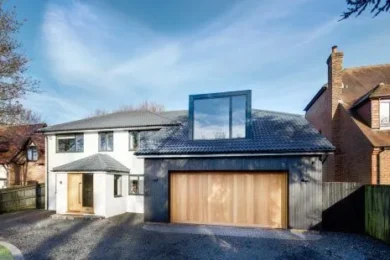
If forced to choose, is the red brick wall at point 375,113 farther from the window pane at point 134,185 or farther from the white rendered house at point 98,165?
the window pane at point 134,185

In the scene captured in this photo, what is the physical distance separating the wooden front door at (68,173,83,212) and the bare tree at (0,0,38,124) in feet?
13.5

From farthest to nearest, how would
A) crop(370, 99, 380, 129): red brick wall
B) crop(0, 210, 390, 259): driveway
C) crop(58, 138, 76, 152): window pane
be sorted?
1. crop(58, 138, 76, 152): window pane
2. crop(370, 99, 380, 129): red brick wall
3. crop(0, 210, 390, 259): driveway

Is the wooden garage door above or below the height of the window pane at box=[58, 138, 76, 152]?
below

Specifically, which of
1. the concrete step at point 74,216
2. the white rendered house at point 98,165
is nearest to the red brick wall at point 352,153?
the white rendered house at point 98,165

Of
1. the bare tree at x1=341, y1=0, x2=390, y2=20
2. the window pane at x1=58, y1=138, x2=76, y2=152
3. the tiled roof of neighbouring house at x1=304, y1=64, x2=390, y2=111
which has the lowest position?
the window pane at x1=58, y1=138, x2=76, y2=152

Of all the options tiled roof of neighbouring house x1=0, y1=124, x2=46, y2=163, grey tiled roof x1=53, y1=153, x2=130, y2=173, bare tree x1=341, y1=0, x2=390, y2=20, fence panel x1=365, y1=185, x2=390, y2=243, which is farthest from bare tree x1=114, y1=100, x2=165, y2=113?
bare tree x1=341, y1=0, x2=390, y2=20

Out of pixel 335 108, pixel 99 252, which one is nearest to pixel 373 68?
pixel 335 108

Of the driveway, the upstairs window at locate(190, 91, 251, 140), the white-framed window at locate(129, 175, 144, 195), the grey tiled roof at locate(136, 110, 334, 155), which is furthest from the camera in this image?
the white-framed window at locate(129, 175, 144, 195)

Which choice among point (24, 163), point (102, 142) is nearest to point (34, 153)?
point (24, 163)

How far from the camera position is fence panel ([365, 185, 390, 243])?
8062mm

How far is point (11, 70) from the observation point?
1134cm

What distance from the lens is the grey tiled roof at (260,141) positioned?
10.1 meters

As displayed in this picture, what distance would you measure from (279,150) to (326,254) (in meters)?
3.92

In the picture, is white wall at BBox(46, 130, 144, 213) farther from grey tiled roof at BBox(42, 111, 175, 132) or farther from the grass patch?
the grass patch
